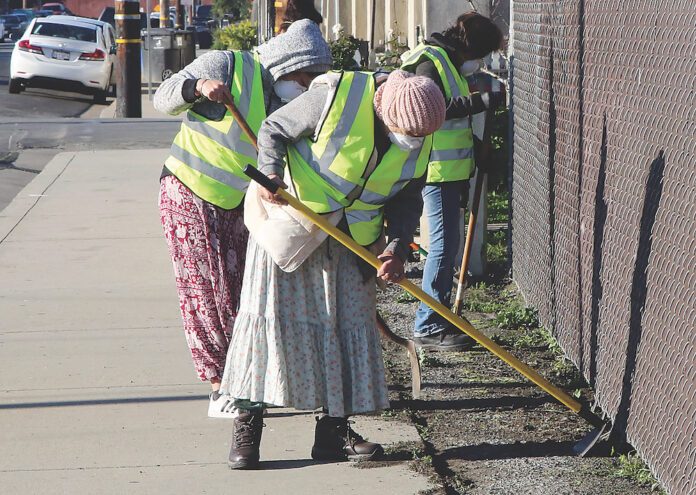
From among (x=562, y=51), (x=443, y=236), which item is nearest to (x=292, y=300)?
(x=443, y=236)

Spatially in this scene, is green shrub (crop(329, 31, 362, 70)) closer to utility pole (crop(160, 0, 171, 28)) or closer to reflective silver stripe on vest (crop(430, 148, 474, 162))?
reflective silver stripe on vest (crop(430, 148, 474, 162))

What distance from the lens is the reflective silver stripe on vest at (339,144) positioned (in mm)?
3717

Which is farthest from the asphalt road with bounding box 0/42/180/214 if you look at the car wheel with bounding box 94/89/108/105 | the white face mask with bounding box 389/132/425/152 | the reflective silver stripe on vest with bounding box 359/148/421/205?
the white face mask with bounding box 389/132/425/152

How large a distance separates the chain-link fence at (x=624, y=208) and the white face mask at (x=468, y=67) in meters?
0.42

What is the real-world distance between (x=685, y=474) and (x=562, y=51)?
8.44ft

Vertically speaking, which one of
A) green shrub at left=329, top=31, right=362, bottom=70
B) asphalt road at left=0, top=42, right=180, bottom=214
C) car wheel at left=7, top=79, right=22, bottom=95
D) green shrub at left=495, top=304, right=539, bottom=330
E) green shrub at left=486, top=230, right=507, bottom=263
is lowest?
green shrub at left=495, top=304, right=539, bottom=330

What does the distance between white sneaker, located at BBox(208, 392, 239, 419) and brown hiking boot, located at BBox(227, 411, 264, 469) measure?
1.72 feet

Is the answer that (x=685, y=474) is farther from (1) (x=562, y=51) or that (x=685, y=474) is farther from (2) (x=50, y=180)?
(2) (x=50, y=180)

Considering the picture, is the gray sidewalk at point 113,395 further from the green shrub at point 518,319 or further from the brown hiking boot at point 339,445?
the green shrub at point 518,319

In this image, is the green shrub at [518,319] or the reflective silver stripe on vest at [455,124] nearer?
the reflective silver stripe on vest at [455,124]

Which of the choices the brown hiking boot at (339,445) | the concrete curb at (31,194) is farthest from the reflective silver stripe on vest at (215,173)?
the concrete curb at (31,194)

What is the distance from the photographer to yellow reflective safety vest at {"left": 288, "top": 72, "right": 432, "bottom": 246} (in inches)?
147

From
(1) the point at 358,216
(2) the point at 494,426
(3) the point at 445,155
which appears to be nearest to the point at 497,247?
(3) the point at 445,155

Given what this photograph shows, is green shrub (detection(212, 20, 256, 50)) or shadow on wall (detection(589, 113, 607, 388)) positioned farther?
green shrub (detection(212, 20, 256, 50))
